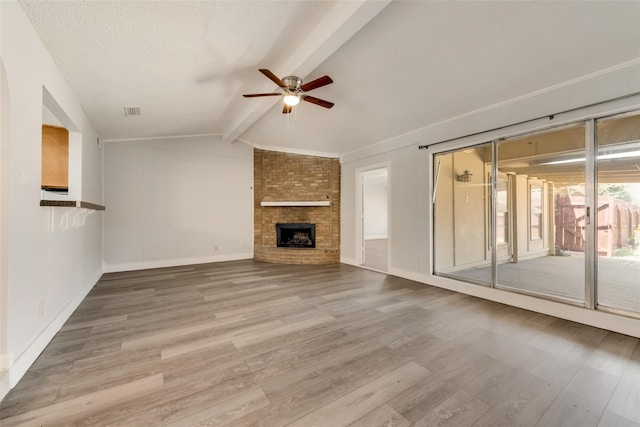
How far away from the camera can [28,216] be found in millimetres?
1902

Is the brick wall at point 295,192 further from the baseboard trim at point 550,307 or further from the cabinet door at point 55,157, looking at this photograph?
the cabinet door at point 55,157

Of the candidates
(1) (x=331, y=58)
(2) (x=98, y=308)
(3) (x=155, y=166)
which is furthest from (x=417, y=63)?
(3) (x=155, y=166)

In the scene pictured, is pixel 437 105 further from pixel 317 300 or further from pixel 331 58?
pixel 317 300

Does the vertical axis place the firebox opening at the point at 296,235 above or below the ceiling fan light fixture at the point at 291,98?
below

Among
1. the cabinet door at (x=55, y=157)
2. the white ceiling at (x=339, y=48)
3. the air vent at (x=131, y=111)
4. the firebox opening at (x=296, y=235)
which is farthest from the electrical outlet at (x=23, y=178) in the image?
the firebox opening at (x=296, y=235)

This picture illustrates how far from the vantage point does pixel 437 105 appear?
349 centimetres

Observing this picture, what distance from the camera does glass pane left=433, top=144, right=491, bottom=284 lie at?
13.9 feet

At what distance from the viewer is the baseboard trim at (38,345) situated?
1708 millimetres

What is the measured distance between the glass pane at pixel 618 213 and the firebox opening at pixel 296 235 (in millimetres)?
4875

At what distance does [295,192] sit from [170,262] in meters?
3.14

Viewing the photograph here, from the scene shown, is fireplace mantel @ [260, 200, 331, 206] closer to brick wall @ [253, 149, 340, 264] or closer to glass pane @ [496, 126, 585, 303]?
brick wall @ [253, 149, 340, 264]

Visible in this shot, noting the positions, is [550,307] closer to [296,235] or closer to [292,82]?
[292,82]

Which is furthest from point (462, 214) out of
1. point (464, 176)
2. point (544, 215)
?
point (544, 215)

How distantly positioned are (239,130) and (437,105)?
136 inches
